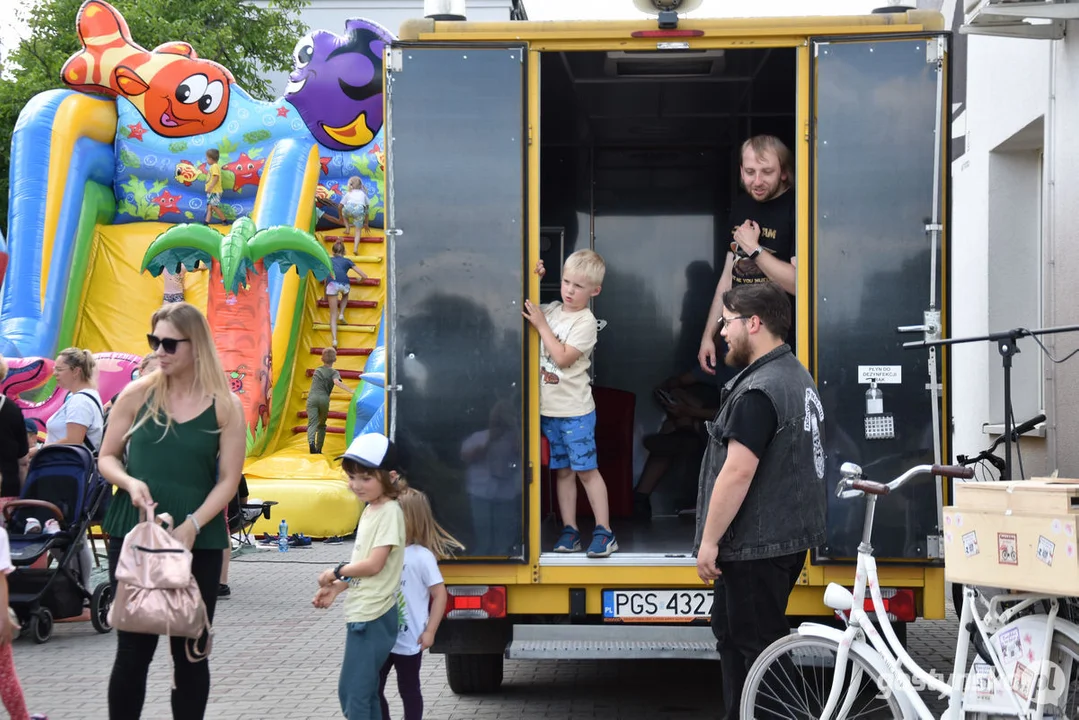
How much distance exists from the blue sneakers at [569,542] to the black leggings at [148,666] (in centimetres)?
174

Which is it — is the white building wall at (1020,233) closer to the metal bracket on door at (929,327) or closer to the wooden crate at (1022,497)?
the metal bracket on door at (929,327)

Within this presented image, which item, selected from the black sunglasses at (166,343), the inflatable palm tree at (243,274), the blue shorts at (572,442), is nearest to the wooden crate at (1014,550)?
the blue shorts at (572,442)

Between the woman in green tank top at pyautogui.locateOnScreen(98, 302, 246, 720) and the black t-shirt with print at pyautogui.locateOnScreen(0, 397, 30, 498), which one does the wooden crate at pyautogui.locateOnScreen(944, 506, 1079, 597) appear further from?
the black t-shirt with print at pyautogui.locateOnScreen(0, 397, 30, 498)

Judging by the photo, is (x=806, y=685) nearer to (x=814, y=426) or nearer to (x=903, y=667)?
(x=903, y=667)

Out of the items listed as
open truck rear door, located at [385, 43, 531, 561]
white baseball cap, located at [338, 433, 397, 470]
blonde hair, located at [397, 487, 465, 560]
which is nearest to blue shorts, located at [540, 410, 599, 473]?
open truck rear door, located at [385, 43, 531, 561]

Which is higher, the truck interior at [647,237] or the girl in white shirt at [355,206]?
the girl in white shirt at [355,206]

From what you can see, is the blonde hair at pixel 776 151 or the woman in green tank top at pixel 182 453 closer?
the woman in green tank top at pixel 182 453

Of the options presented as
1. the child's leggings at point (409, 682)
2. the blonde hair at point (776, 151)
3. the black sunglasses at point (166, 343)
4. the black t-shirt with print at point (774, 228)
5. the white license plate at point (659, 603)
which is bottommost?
the child's leggings at point (409, 682)

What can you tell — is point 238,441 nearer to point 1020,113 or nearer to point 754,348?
point 754,348

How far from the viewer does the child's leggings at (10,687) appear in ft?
15.5

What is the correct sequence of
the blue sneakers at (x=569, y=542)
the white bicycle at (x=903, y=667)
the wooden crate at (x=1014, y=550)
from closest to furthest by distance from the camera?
the wooden crate at (x=1014, y=550), the white bicycle at (x=903, y=667), the blue sneakers at (x=569, y=542)

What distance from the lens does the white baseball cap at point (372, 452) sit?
475cm

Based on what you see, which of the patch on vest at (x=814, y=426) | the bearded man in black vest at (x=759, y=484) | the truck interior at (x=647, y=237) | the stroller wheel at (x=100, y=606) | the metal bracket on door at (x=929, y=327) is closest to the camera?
the bearded man in black vest at (x=759, y=484)

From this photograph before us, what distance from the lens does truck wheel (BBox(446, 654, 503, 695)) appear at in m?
6.37
